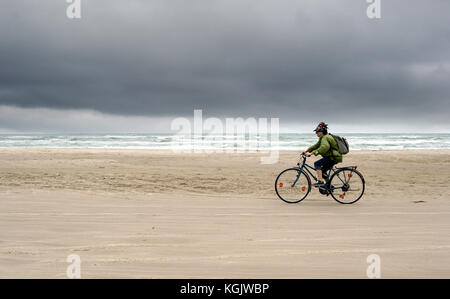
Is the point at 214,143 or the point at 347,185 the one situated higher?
the point at 214,143

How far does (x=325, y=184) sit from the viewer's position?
26.5 feet

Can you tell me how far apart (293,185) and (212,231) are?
3.23 m

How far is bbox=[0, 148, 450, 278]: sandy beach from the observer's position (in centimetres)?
413

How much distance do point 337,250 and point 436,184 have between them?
8401mm

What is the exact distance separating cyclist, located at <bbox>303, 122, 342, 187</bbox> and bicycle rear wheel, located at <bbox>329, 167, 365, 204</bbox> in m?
0.26

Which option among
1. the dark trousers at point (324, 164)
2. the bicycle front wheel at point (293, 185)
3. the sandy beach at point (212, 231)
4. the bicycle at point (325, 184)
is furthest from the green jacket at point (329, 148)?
the sandy beach at point (212, 231)

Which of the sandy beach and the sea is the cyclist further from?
the sea

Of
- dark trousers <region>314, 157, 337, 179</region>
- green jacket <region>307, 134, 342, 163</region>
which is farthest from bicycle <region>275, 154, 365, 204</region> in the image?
green jacket <region>307, 134, 342, 163</region>

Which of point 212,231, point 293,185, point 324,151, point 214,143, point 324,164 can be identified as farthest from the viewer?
point 214,143

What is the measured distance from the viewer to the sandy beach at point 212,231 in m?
4.13

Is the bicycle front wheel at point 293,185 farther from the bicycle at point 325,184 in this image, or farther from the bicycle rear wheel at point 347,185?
Result: the bicycle rear wheel at point 347,185

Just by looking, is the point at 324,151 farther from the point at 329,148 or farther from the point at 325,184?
the point at 325,184

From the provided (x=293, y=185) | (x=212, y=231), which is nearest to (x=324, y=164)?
(x=293, y=185)
